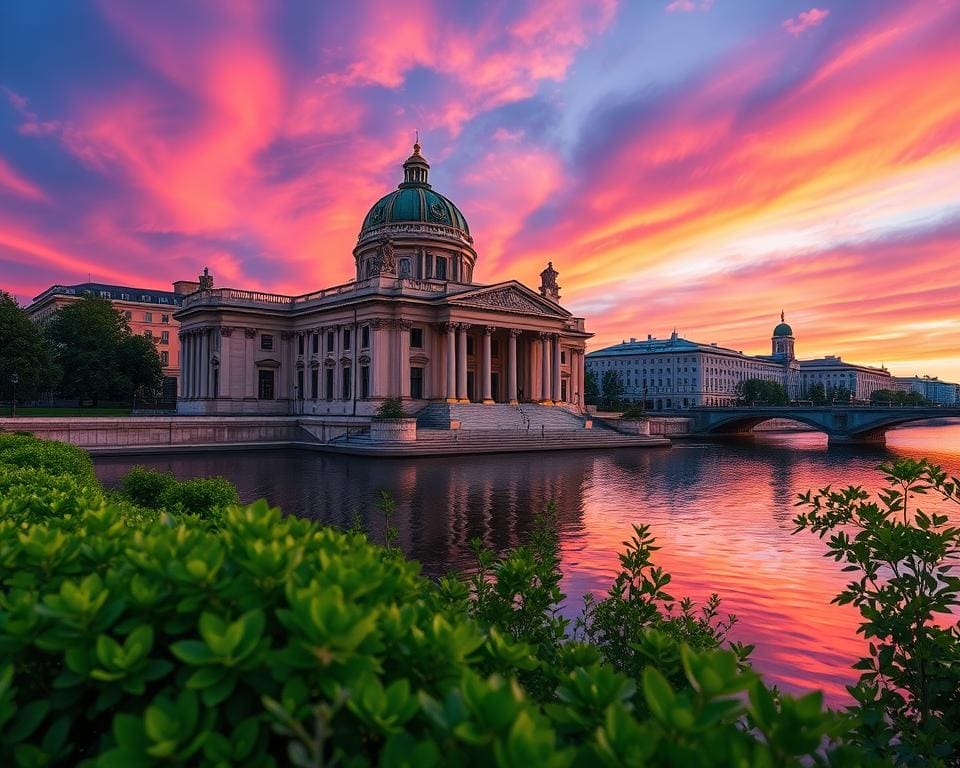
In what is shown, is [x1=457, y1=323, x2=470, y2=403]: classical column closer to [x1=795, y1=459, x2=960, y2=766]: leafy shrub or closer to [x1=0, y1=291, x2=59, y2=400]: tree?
[x1=0, y1=291, x2=59, y2=400]: tree

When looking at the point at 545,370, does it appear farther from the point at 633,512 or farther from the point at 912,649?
the point at 912,649

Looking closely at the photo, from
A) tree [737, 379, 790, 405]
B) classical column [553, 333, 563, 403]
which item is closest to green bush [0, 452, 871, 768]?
classical column [553, 333, 563, 403]

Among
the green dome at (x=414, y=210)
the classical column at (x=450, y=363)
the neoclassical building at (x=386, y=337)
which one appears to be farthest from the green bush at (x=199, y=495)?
the green dome at (x=414, y=210)

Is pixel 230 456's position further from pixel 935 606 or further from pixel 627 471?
pixel 935 606

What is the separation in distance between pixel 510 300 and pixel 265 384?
29.0 meters

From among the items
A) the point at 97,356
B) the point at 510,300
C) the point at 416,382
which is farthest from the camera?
the point at 97,356

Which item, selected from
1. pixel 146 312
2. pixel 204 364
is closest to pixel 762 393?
pixel 204 364

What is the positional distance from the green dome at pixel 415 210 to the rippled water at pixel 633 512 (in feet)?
132

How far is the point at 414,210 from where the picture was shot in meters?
76.4

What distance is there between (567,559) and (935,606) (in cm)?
1023

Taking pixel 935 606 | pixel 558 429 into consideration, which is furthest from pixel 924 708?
pixel 558 429

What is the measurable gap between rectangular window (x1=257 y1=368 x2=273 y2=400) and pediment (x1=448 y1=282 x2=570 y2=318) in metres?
23.7

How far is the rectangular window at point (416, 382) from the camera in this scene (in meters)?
62.8

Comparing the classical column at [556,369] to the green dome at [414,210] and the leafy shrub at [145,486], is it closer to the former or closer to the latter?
the green dome at [414,210]
